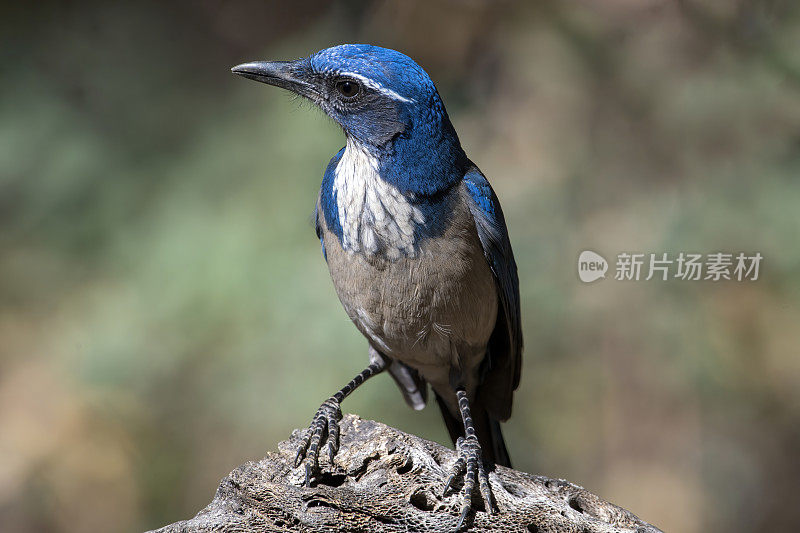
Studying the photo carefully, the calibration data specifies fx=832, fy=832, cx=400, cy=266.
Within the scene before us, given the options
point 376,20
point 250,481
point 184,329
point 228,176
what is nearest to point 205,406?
point 184,329

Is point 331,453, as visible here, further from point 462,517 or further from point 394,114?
point 394,114

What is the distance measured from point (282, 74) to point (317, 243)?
7.36 ft

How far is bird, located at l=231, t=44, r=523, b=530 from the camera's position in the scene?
4180 mm

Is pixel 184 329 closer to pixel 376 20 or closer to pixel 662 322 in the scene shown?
pixel 376 20

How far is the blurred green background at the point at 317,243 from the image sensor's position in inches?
260

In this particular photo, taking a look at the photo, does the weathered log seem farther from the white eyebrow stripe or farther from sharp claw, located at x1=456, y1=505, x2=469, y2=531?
the white eyebrow stripe

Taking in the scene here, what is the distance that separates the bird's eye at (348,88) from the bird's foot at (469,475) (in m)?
1.87

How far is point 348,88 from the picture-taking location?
4.34 meters

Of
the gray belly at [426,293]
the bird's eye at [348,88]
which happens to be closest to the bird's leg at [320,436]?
the gray belly at [426,293]

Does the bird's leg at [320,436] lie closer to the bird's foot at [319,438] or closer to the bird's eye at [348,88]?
the bird's foot at [319,438]

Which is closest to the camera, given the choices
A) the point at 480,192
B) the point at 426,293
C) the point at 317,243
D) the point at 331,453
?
the point at 331,453

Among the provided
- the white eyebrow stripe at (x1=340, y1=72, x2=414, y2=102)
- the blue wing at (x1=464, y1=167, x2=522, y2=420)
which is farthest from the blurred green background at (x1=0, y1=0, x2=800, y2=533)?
the white eyebrow stripe at (x1=340, y1=72, x2=414, y2=102)

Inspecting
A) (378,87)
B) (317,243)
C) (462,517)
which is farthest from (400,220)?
(317,243)

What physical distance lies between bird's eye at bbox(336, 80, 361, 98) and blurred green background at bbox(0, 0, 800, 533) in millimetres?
2271
